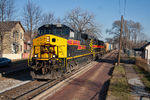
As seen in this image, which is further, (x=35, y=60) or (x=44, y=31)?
(x=44, y=31)

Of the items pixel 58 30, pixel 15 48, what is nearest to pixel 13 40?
pixel 15 48

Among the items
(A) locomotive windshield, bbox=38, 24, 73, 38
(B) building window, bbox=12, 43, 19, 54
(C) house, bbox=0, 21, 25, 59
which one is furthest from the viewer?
(B) building window, bbox=12, 43, 19, 54

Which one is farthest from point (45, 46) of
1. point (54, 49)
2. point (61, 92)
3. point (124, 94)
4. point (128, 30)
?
point (128, 30)

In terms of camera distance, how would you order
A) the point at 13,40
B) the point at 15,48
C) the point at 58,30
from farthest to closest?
the point at 15,48, the point at 13,40, the point at 58,30

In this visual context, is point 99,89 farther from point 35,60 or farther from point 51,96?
point 35,60

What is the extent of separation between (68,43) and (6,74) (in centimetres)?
663

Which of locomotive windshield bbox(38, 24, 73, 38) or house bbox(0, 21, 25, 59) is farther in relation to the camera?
house bbox(0, 21, 25, 59)

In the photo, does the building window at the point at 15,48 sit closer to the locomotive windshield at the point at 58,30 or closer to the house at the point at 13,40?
the house at the point at 13,40

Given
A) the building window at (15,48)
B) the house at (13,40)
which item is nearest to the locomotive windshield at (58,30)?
the house at (13,40)

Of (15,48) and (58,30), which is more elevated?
(58,30)

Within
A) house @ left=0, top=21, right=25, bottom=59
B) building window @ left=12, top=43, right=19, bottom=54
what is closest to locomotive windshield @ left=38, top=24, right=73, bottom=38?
house @ left=0, top=21, right=25, bottom=59

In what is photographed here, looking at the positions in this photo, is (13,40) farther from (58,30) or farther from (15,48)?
(58,30)

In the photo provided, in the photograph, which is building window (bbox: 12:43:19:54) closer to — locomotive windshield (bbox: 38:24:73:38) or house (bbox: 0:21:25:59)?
house (bbox: 0:21:25:59)

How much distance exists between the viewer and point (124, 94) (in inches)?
301
